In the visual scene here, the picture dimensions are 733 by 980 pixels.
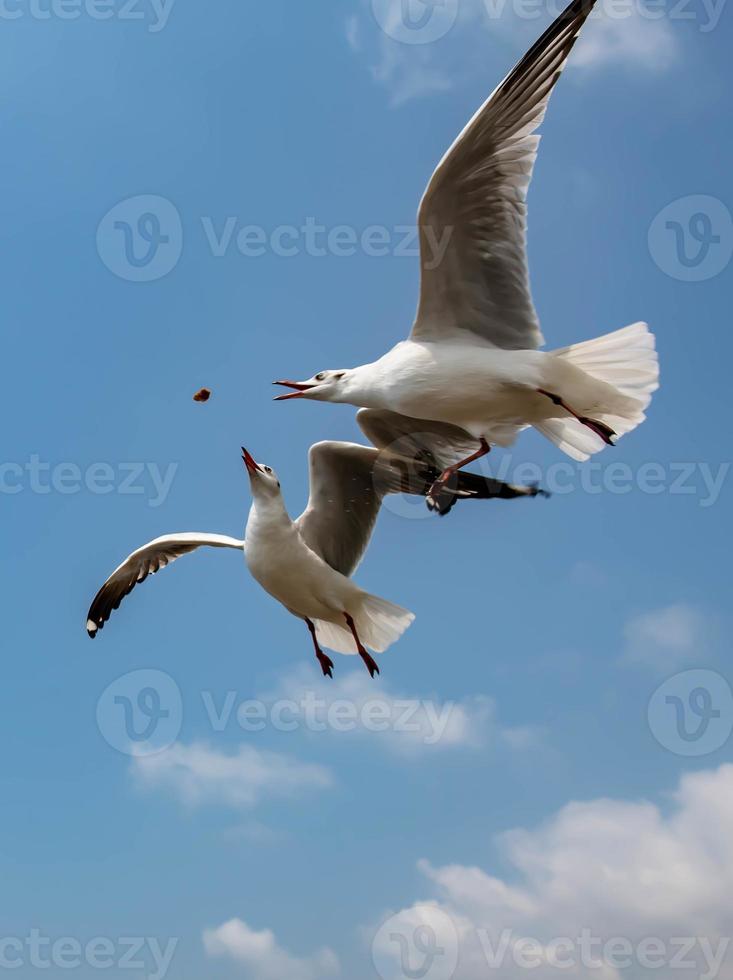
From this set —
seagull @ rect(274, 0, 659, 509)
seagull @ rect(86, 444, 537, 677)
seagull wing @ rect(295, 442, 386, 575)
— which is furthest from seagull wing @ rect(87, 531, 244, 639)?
seagull @ rect(274, 0, 659, 509)

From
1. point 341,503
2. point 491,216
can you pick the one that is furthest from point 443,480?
point 491,216

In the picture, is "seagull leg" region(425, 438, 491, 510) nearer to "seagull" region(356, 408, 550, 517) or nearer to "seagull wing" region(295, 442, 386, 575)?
"seagull" region(356, 408, 550, 517)

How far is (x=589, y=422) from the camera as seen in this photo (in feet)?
17.8

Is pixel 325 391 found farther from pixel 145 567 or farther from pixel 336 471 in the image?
pixel 145 567

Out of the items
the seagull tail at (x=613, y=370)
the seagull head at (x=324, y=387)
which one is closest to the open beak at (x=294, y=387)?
the seagull head at (x=324, y=387)

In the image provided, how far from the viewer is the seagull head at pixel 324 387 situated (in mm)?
5883

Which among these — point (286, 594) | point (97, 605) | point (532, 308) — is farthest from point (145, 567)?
point (532, 308)

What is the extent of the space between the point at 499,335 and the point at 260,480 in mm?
1455

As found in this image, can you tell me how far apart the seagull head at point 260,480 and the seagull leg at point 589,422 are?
153cm

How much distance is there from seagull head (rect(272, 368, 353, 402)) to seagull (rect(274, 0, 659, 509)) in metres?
0.06

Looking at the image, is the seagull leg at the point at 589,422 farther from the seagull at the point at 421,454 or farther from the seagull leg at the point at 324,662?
the seagull leg at the point at 324,662

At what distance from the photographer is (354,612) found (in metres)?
6.35

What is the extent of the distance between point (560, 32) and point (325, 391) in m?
2.07

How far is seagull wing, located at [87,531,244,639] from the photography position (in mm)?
6871
